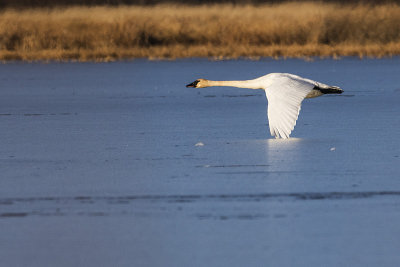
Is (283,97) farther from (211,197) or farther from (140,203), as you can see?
(140,203)

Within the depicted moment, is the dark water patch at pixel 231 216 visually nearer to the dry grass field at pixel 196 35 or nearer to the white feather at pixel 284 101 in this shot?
the white feather at pixel 284 101

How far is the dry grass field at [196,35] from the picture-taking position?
1018 inches

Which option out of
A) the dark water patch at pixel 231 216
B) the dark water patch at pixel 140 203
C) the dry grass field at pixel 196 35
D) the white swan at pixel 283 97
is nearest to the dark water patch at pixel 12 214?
the dark water patch at pixel 140 203

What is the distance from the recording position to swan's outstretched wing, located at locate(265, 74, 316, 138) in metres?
9.23

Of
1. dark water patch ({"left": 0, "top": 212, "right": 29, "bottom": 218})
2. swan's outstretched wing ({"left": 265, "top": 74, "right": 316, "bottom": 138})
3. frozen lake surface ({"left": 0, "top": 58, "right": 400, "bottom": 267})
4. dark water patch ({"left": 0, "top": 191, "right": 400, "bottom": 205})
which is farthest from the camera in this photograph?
swan's outstretched wing ({"left": 265, "top": 74, "right": 316, "bottom": 138})

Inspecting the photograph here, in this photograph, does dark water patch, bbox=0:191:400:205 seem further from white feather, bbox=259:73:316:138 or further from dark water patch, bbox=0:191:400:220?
white feather, bbox=259:73:316:138

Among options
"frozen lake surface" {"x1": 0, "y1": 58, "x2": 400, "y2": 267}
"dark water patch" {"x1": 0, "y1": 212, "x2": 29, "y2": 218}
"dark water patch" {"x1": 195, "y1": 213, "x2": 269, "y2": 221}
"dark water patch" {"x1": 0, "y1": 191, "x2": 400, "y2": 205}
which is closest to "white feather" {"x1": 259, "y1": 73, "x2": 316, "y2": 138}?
"frozen lake surface" {"x1": 0, "y1": 58, "x2": 400, "y2": 267}

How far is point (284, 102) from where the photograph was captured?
9.41 meters

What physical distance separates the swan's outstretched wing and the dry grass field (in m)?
15.5

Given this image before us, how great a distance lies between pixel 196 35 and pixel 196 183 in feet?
71.3

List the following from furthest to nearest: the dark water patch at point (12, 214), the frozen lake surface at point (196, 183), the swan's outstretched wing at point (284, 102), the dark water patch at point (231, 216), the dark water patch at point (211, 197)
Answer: the swan's outstretched wing at point (284, 102) < the dark water patch at point (211, 197) < the dark water patch at point (12, 214) < the dark water patch at point (231, 216) < the frozen lake surface at point (196, 183)

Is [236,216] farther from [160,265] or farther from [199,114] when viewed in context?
[199,114]

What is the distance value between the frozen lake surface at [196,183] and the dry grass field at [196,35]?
37.0ft

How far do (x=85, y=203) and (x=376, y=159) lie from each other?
2749 mm
